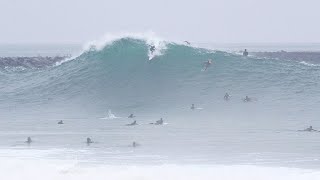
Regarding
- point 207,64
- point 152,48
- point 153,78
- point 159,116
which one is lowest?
point 159,116

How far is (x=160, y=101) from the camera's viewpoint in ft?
122

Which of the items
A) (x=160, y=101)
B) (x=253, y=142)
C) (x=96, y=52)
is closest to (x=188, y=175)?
(x=253, y=142)

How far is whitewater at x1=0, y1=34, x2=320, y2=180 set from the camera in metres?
20.2

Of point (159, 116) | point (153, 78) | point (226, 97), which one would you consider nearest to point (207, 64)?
point (153, 78)

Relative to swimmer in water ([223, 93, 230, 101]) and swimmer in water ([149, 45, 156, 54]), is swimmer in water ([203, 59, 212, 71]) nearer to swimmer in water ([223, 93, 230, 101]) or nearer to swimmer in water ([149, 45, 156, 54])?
swimmer in water ([149, 45, 156, 54])

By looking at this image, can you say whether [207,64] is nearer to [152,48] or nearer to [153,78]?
[153,78]

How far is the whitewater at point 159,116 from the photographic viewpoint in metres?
20.2

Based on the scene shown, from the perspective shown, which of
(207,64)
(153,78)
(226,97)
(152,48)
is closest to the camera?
(226,97)

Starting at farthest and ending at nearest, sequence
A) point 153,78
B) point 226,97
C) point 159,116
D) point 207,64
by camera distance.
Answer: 1. point 207,64
2. point 153,78
3. point 226,97
4. point 159,116

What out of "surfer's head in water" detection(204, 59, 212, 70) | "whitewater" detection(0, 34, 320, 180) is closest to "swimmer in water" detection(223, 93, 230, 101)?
"whitewater" detection(0, 34, 320, 180)

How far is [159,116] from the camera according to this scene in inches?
1331

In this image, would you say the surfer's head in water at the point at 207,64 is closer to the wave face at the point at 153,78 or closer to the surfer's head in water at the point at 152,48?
the wave face at the point at 153,78

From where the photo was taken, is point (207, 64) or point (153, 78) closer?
point (153, 78)

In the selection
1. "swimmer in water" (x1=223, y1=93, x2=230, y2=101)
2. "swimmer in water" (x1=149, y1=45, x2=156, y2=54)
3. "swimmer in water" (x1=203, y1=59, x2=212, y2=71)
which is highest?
"swimmer in water" (x1=149, y1=45, x2=156, y2=54)
